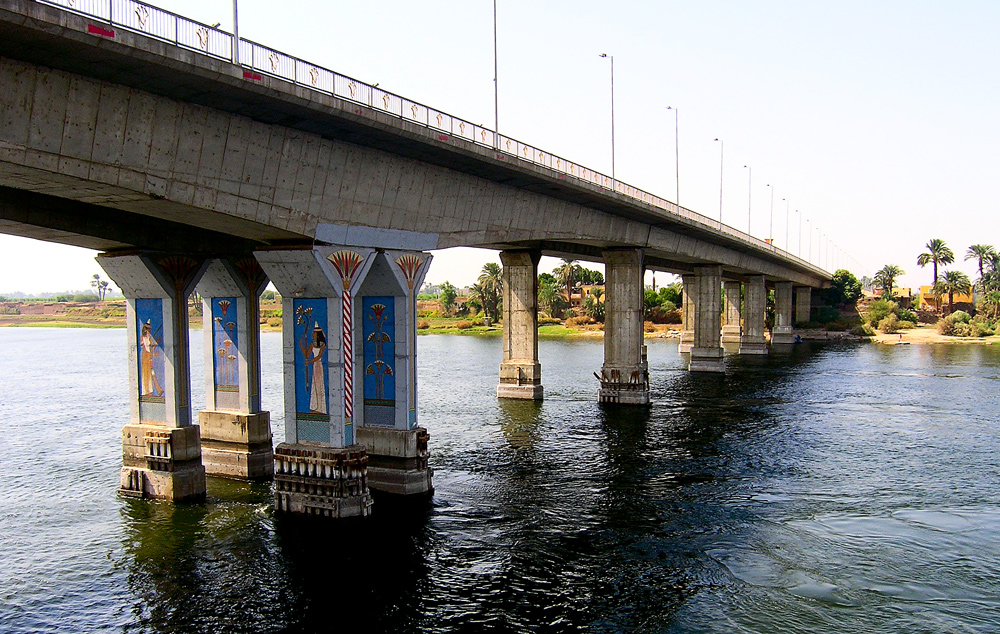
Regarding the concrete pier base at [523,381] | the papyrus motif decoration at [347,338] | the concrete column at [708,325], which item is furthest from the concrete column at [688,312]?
the papyrus motif decoration at [347,338]

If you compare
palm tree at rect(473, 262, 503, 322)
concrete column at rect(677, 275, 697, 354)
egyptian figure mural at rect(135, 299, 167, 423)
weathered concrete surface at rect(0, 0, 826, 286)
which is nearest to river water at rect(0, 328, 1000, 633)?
egyptian figure mural at rect(135, 299, 167, 423)

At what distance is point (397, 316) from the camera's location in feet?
98.1

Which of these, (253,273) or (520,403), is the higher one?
(253,273)

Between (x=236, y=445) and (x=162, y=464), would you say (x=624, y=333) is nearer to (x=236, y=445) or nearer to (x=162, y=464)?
(x=236, y=445)

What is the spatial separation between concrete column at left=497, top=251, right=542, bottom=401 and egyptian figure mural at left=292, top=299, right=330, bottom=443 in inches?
1219

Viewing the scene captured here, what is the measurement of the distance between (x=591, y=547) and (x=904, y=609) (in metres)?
8.81

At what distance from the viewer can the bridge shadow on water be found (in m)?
20.1

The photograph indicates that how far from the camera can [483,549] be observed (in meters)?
24.8

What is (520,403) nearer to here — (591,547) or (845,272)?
(591,547)

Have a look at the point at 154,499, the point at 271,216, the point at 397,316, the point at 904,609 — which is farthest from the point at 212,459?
the point at 904,609

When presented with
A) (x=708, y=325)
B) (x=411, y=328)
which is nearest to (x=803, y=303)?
(x=708, y=325)

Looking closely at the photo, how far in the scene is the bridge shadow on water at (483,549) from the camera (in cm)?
2012

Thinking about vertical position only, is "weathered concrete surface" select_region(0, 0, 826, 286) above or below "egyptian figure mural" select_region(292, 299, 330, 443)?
above

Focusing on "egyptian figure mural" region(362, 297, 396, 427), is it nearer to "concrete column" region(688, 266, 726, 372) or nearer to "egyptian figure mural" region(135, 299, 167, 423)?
"egyptian figure mural" region(135, 299, 167, 423)
